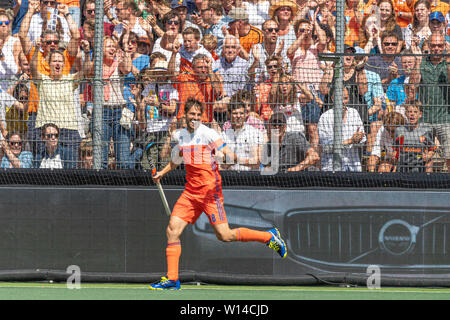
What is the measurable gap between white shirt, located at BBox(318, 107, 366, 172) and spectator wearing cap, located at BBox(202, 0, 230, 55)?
2547 mm

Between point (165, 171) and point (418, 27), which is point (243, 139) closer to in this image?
point (165, 171)

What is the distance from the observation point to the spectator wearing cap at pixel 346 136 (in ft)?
26.0

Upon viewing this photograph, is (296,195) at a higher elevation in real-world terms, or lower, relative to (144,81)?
lower

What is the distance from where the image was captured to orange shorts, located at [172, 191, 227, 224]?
23.7 feet

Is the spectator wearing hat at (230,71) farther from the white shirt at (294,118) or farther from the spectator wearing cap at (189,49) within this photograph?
the white shirt at (294,118)

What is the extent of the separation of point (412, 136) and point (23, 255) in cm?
501

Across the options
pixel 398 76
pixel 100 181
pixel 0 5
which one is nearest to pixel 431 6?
pixel 398 76

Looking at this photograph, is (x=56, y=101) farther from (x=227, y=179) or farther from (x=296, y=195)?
(x=296, y=195)

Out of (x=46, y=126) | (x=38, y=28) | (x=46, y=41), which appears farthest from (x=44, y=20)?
(x=46, y=126)

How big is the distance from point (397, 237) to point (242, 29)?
3903 millimetres

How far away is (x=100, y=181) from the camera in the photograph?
828cm

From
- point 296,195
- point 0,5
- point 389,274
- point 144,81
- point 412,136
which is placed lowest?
point 389,274

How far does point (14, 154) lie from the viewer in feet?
27.0
